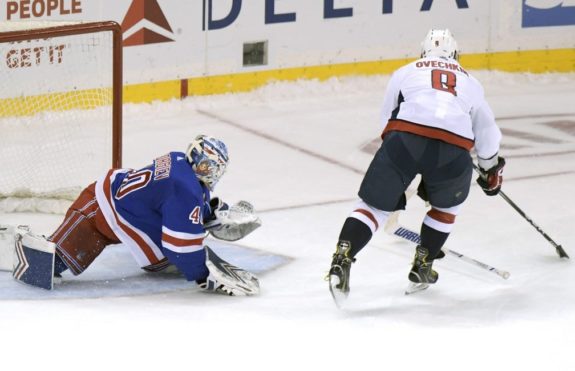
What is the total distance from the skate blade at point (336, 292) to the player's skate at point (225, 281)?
34 cm

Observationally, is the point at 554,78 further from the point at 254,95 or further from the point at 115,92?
the point at 115,92

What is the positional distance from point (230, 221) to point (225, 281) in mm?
425

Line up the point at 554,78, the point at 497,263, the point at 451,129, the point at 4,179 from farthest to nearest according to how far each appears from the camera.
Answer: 1. the point at 554,78
2. the point at 4,179
3. the point at 497,263
4. the point at 451,129

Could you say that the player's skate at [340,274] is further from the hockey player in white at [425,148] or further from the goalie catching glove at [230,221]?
the goalie catching glove at [230,221]

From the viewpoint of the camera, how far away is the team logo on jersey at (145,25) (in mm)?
6629

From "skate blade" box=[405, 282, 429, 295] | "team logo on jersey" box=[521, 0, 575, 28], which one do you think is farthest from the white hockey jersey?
"team logo on jersey" box=[521, 0, 575, 28]

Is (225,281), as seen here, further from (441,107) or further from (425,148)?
(441,107)

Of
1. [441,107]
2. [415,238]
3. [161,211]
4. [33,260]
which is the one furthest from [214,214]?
[441,107]

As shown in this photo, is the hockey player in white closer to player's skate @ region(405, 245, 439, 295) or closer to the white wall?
player's skate @ region(405, 245, 439, 295)

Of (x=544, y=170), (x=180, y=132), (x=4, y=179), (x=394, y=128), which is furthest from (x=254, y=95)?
(x=394, y=128)

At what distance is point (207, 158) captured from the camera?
4238mm

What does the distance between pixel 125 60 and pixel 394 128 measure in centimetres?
277

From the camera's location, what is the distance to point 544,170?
242 inches

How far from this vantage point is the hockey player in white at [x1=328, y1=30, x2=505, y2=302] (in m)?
4.12
